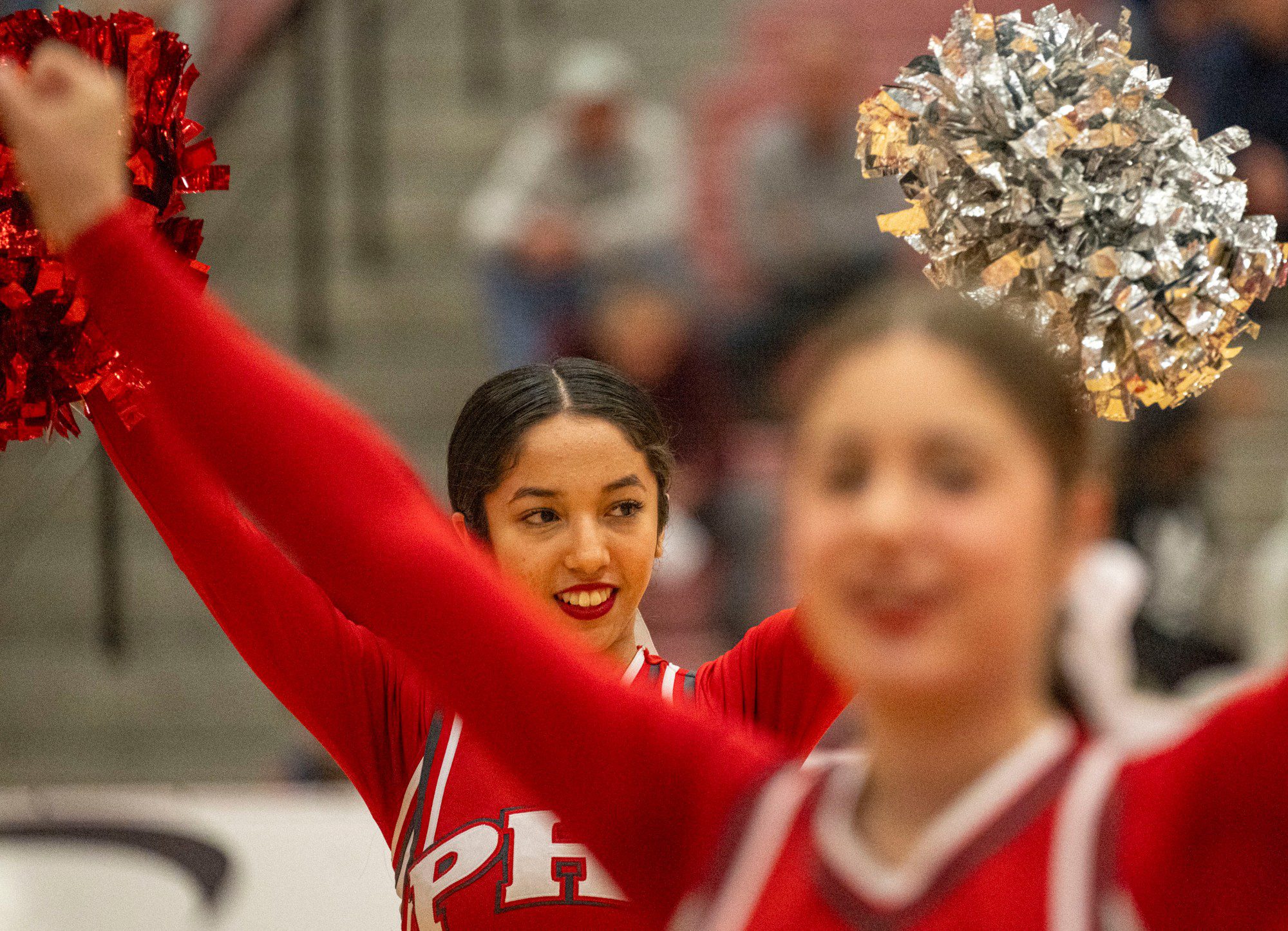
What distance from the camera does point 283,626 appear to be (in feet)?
5.42

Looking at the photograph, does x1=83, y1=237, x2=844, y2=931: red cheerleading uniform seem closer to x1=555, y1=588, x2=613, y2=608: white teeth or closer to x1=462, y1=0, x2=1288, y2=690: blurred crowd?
x1=555, y1=588, x2=613, y2=608: white teeth

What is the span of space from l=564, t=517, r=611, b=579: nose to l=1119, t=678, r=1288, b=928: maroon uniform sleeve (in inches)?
36.6

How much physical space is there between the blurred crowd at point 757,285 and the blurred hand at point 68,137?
3.57 meters

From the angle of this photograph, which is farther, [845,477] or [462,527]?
[462,527]

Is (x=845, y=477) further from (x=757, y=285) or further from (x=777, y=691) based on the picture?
(x=757, y=285)

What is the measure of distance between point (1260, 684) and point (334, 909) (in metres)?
2.35

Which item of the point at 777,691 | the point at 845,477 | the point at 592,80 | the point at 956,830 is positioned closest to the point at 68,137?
the point at 845,477

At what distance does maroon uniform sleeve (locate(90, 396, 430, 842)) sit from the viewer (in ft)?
5.21

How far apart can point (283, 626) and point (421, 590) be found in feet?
2.08

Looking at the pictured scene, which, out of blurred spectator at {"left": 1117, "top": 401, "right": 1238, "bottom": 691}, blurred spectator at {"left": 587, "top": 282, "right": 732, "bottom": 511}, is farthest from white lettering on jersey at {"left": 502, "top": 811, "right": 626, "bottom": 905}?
blurred spectator at {"left": 1117, "top": 401, "right": 1238, "bottom": 691}

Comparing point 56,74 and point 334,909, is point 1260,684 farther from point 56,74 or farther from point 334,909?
point 334,909

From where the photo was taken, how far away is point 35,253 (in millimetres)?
1581

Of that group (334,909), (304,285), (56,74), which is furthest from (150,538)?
(56,74)

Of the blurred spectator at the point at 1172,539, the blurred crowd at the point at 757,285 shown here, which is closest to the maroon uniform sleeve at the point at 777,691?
the blurred crowd at the point at 757,285
